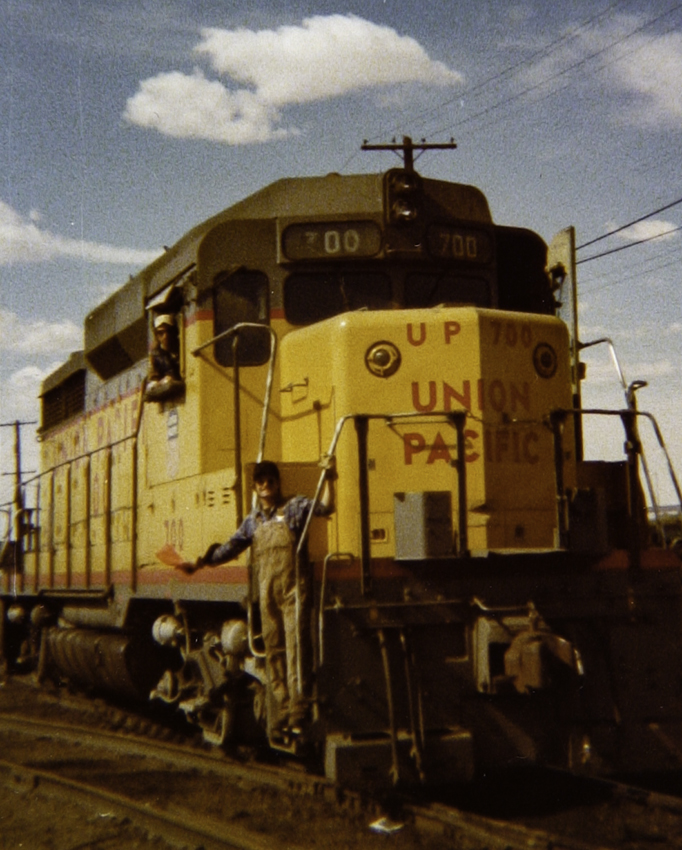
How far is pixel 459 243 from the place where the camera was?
7.28 meters

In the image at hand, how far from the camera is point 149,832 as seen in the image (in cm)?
593

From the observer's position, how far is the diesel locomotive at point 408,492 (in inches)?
231

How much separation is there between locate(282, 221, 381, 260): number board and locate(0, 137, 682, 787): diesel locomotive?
2cm

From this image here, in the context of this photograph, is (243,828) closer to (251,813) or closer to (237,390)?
(251,813)

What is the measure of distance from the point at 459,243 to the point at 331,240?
90 centimetres

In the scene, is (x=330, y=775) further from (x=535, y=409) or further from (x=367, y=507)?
(x=535, y=409)

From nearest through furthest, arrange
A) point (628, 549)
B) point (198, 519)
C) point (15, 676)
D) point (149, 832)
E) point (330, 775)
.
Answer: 1. point (330, 775)
2. point (149, 832)
3. point (628, 549)
4. point (198, 519)
5. point (15, 676)

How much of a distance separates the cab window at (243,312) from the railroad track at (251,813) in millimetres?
2816

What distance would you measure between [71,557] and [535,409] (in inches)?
241

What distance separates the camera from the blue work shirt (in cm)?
606

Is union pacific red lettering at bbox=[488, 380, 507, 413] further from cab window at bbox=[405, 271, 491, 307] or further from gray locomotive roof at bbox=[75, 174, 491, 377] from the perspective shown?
gray locomotive roof at bbox=[75, 174, 491, 377]

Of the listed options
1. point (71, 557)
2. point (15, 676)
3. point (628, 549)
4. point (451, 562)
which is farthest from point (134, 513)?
point (15, 676)

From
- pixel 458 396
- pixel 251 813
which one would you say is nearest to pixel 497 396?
pixel 458 396

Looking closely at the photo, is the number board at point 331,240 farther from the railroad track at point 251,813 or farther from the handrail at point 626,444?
the railroad track at point 251,813
